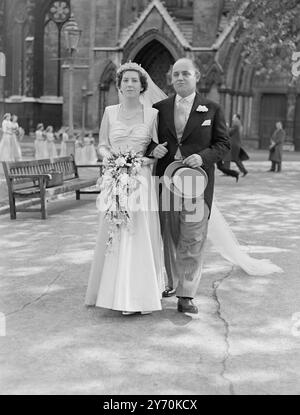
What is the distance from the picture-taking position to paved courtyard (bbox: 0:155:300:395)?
12.8 feet

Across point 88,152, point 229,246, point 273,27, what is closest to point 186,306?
point 229,246

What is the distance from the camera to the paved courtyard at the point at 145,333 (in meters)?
3.89

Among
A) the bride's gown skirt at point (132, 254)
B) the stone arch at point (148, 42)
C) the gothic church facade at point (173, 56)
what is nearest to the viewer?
the bride's gown skirt at point (132, 254)

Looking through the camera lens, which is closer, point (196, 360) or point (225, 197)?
point (196, 360)

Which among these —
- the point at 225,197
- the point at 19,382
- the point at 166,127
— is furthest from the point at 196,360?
the point at 225,197

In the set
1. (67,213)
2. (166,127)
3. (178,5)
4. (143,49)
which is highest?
(178,5)

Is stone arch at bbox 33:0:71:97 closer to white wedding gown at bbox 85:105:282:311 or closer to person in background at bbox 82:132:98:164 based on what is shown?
person in background at bbox 82:132:98:164

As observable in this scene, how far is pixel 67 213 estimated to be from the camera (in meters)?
11.1

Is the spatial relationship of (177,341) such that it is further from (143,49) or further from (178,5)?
(178,5)

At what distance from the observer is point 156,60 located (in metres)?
33.5

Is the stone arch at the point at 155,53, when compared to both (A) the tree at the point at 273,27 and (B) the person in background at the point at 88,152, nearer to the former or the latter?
(B) the person in background at the point at 88,152

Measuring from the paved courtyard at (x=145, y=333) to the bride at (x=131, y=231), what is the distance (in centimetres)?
20

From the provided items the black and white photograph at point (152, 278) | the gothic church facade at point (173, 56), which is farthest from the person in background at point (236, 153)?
the gothic church facade at point (173, 56)

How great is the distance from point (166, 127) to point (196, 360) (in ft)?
6.80
